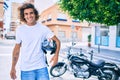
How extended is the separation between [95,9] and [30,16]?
1102 centimetres

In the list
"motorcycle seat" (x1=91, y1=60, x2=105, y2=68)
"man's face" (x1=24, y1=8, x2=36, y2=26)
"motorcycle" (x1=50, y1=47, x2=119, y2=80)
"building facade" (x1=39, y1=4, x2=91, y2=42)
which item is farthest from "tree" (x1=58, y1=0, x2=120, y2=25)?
"building facade" (x1=39, y1=4, x2=91, y2=42)

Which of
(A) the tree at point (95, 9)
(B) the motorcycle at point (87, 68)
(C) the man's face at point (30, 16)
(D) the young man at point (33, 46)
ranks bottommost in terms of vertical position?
(B) the motorcycle at point (87, 68)

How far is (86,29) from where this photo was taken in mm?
51562

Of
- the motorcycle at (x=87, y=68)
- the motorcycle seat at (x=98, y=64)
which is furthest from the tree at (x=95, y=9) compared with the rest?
the motorcycle seat at (x=98, y=64)

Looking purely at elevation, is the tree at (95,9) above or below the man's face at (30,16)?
above

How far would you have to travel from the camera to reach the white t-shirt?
10.6 ft

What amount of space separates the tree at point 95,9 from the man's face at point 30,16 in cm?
938

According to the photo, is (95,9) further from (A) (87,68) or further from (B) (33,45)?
(B) (33,45)

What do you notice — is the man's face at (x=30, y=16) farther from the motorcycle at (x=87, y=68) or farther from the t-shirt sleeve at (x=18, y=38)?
the motorcycle at (x=87, y=68)

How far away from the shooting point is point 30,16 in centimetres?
328

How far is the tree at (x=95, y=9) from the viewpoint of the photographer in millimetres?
12612

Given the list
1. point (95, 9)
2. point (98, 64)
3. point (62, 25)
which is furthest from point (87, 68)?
point (62, 25)

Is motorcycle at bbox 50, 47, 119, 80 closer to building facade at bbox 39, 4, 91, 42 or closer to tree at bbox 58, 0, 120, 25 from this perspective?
tree at bbox 58, 0, 120, 25

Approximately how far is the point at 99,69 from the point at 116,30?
681 inches
